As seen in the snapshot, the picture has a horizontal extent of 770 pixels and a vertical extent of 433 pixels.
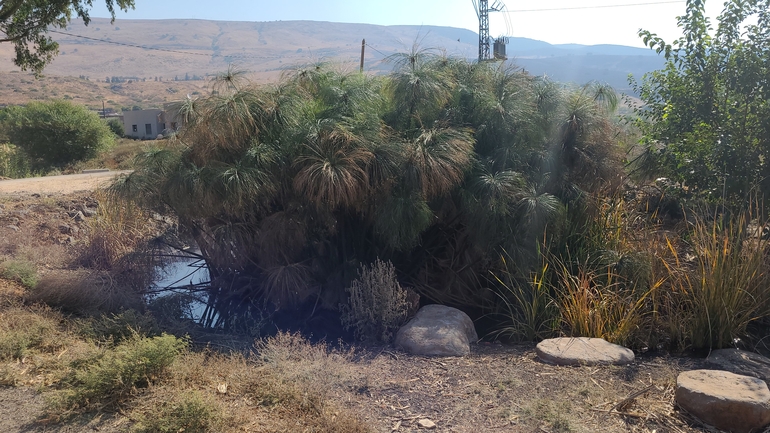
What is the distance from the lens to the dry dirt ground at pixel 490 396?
4168 mm

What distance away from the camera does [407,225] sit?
678 centimetres

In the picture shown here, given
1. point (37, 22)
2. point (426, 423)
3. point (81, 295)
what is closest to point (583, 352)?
point (426, 423)

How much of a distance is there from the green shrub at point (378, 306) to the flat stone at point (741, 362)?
115 inches

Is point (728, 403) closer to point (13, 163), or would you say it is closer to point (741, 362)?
point (741, 362)

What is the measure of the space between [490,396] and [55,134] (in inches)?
1134

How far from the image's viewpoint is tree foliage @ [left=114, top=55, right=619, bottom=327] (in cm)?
679

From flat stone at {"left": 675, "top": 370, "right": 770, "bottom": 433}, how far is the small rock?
70.1 inches

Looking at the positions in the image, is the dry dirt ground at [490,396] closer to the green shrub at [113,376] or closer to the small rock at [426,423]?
the small rock at [426,423]

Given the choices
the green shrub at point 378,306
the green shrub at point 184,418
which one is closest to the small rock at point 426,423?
the green shrub at point 184,418

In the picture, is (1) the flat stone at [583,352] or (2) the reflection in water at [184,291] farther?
(2) the reflection in water at [184,291]

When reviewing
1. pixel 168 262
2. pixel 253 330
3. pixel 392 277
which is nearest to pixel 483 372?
pixel 392 277

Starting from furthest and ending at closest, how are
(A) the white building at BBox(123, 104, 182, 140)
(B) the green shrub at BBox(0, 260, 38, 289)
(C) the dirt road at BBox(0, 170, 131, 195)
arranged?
(A) the white building at BBox(123, 104, 182, 140) → (C) the dirt road at BBox(0, 170, 131, 195) → (B) the green shrub at BBox(0, 260, 38, 289)

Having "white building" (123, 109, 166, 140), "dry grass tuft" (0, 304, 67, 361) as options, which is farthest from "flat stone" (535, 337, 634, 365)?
"white building" (123, 109, 166, 140)

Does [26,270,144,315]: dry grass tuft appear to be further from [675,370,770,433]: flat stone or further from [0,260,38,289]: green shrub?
[675,370,770,433]: flat stone
